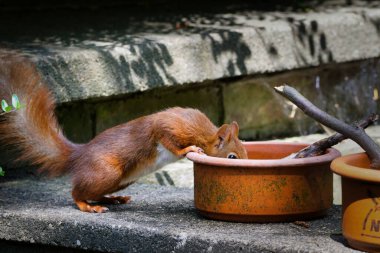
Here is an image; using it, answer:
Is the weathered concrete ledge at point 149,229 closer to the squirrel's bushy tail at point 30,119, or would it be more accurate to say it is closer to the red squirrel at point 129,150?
the red squirrel at point 129,150

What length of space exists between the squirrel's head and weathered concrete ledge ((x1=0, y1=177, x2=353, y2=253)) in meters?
0.32

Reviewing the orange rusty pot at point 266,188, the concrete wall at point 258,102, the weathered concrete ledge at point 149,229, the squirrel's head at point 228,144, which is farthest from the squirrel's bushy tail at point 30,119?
the orange rusty pot at point 266,188

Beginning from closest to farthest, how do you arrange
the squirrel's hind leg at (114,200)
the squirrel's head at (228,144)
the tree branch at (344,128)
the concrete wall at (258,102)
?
the tree branch at (344,128), the squirrel's head at (228,144), the squirrel's hind leg at (114,200), the concrete wall at (258,102)

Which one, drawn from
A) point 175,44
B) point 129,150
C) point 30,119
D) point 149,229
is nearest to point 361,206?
point 149,229

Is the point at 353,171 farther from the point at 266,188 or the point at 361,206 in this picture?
the point at 266,188

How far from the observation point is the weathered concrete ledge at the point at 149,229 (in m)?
3.88

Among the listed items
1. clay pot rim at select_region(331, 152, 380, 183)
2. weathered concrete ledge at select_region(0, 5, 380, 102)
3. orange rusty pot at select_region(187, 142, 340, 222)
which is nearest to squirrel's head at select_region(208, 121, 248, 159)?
orange rusty pot at select_region(187, 142, 340, 222)

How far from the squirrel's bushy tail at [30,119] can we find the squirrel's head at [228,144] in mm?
759

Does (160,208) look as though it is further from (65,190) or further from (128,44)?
(128,44)

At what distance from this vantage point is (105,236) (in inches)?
167

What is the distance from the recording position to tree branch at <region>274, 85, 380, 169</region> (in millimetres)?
3869

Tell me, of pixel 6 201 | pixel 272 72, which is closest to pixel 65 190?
pixel 6 201

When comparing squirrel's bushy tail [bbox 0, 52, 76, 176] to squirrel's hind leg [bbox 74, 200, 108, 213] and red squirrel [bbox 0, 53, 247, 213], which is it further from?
squirrel's hind leg [bbox 74, 200, 108, 213]

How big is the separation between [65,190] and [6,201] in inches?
16.5
